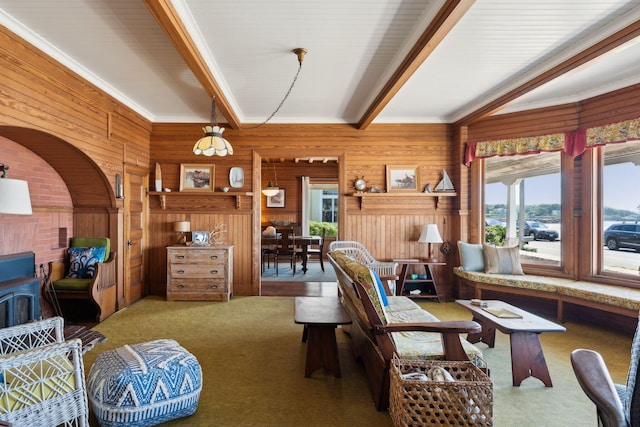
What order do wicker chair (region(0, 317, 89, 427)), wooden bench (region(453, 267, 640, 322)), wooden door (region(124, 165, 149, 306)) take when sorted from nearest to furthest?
wicker chair (region(0, 317, 89, 427)) < wooden bench (region(453, 267, 640, 322)) < wooden door (region(124, 165, 149, 306))

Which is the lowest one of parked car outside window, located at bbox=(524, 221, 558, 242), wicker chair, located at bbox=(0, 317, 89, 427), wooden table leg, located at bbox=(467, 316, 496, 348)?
wooden table leg, located at bbox=(467, 316, 496, 348)

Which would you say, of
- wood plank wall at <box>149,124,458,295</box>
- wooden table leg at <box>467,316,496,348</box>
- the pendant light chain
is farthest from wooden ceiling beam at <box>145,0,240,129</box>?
wooden table leg at <box>467,316,496,348</box>

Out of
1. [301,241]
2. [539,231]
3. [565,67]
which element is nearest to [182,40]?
[565,67]

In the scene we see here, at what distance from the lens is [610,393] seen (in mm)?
1269

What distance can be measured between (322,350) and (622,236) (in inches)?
152

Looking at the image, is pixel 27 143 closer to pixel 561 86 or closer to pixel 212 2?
pixel 212 2

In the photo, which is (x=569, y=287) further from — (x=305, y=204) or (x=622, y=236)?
(x=305, y=204)

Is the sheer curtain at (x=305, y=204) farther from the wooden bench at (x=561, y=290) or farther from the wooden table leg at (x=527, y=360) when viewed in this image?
the wooden table leg at (x=527, y=360)

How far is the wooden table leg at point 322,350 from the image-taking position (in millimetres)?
2721

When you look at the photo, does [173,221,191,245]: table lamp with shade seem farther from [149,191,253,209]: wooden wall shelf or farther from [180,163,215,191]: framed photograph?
[180,163,215,191]: framed photograph

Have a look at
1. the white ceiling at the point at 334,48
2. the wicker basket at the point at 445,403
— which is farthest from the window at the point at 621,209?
the wicker basket at the point at 445,403

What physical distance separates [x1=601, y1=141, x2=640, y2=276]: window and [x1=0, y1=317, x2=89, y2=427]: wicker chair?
17.4 feet

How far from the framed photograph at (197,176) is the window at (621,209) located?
538 centimetres

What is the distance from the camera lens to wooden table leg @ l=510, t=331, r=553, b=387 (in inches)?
104
